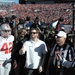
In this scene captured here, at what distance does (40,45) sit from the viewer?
6918 millimetres

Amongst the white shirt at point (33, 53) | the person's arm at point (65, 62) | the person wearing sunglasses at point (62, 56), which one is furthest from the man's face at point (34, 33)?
the person's arm at point (65, 62)

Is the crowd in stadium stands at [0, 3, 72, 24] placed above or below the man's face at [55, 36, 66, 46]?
below

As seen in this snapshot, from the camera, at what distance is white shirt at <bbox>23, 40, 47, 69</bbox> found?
22.5ft

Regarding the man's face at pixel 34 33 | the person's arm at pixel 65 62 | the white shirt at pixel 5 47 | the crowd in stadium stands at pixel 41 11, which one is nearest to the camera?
the person's arm at pixel 65 62

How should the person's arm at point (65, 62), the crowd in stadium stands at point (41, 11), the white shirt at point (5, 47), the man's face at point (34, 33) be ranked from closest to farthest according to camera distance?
the person's arm at point (65, 62) < the man's face at point (34, 33) < the white shirt at point (5, 47) < the crowd in stadium stands at point (41, 11)

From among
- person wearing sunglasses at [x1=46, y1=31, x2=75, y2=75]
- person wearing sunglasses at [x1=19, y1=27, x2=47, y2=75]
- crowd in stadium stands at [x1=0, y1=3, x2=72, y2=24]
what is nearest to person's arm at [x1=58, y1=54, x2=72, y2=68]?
person wearing sunglasses at [x1=46, y1=31, x2=75, y2=75]

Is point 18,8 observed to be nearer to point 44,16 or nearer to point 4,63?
point 44,16

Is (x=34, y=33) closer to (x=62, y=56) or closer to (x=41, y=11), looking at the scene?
(x=62, y=56)

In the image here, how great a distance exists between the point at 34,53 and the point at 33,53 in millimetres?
21

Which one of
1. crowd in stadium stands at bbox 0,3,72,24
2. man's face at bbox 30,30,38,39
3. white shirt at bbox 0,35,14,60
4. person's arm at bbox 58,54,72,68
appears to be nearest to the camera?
person's arm at bbox 58,54,72,68

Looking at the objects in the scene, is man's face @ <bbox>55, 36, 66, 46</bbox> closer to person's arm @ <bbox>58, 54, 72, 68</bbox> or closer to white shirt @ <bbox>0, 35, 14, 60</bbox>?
person's arm @ <bbox>58, 54, 72, 68</bbox>

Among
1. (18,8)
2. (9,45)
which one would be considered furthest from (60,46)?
(18,8)

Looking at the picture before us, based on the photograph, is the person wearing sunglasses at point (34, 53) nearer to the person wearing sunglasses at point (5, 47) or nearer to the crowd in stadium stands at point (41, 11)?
the person wearing sunglasses at point (5, 47)

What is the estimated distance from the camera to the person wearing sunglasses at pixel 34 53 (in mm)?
6846
